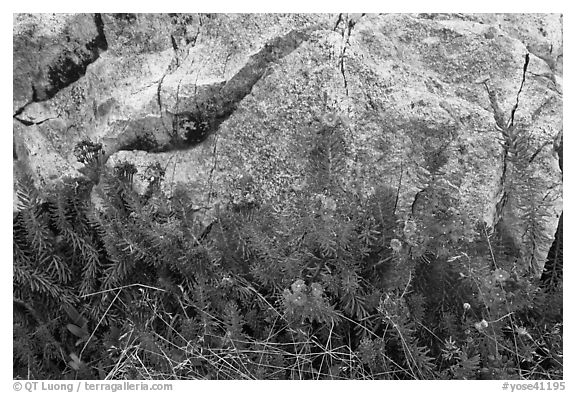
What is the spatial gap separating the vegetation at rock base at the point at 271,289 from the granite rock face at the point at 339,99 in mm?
123

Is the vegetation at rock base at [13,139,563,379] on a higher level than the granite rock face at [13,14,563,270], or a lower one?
lower

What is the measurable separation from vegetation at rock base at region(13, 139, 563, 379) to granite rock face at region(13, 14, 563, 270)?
123mm

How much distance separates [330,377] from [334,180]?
105 cm

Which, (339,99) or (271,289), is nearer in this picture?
(271,289)

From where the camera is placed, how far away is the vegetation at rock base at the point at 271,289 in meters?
3.10

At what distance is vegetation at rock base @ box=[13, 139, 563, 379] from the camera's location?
3102 mm

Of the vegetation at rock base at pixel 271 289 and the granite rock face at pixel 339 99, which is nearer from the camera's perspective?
the vegetation at rock base at pixel 271 289

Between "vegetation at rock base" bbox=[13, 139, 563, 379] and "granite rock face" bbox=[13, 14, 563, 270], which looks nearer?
"vegetation at rock base" bbox=[13, 139, 563, 379]

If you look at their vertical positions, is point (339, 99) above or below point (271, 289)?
above

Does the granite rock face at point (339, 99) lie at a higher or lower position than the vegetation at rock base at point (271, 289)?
higher

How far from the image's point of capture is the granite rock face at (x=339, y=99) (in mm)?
3406

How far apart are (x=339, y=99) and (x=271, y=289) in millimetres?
1108

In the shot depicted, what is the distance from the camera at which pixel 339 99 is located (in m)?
3.42
